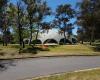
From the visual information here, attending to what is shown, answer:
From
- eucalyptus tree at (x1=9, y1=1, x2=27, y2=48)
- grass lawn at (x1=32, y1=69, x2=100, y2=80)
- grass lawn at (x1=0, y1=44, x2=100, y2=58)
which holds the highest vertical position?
eucalyptus tree at (x1=9, y1=1, x2=27, y2=48)

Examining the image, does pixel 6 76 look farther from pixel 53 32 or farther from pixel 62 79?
pixel 53 32

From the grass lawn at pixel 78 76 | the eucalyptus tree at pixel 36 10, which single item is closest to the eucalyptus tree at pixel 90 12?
the eucalyptus tree at pixel 36 10

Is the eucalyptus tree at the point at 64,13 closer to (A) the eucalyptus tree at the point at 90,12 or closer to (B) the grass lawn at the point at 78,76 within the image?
(A) the eucalyptus tree at the point at 90,12

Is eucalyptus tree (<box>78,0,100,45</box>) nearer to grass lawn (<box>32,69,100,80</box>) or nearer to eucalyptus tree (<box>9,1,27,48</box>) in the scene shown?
eucalyptus tree (<box>9,1,27,48</box>)

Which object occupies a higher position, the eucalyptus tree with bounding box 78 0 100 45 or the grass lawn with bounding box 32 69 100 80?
the eucalyptus tree with bounding box 78 0 100 45

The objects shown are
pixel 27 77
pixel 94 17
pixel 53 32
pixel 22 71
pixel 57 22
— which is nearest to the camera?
pixel 27 77

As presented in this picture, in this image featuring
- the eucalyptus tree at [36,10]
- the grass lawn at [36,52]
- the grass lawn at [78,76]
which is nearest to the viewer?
the grass lawn at [78,76]

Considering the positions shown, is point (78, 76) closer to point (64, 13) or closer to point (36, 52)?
point (36, 52)

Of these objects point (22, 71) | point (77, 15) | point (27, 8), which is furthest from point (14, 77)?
point (77, 15)

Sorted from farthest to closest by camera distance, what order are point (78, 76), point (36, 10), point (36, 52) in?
point (36, 10), point (36, 52), point (78, 76)

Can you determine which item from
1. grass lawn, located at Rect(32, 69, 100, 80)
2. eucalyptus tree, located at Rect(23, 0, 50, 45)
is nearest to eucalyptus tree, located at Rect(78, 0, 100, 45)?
eucalyptus tree, located at Rect(23, 0, 50, 45)

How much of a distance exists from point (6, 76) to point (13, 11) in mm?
26693

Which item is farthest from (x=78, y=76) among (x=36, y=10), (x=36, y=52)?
(x=36, y=10)

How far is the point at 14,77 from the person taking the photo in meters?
13.6
